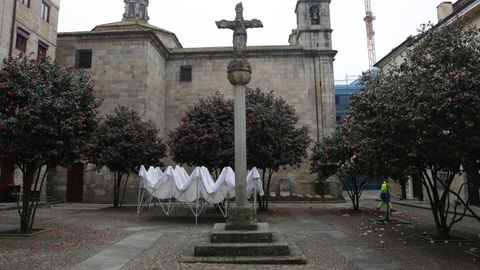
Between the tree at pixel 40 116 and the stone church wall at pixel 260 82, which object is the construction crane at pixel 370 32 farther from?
the tree at pixel 40 116

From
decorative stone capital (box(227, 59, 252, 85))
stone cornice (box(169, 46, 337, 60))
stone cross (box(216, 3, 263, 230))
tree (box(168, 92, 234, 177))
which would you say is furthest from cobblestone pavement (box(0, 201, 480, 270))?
stone cornice (box(169, 46, 337, 60))

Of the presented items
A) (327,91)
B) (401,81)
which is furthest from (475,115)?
(327,91)

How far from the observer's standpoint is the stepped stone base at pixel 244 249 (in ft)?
22.8

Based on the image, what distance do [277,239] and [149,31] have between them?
61.9ft

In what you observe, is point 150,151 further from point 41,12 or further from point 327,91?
point 327,91

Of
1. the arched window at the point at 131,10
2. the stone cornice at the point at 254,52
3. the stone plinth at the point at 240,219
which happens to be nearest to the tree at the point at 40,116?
the stone plinth at the point at 240,219

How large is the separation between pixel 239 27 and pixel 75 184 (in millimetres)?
18150

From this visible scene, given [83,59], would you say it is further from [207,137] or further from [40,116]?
[40,116]

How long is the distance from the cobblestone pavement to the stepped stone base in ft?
0.97

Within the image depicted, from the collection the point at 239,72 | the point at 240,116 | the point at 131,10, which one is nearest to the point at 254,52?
the point at 131,10

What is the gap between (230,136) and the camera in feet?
51.3

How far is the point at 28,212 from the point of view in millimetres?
10758

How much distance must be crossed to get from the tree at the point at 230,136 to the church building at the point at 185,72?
23.6 feet

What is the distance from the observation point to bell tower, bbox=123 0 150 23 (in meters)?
32.6
